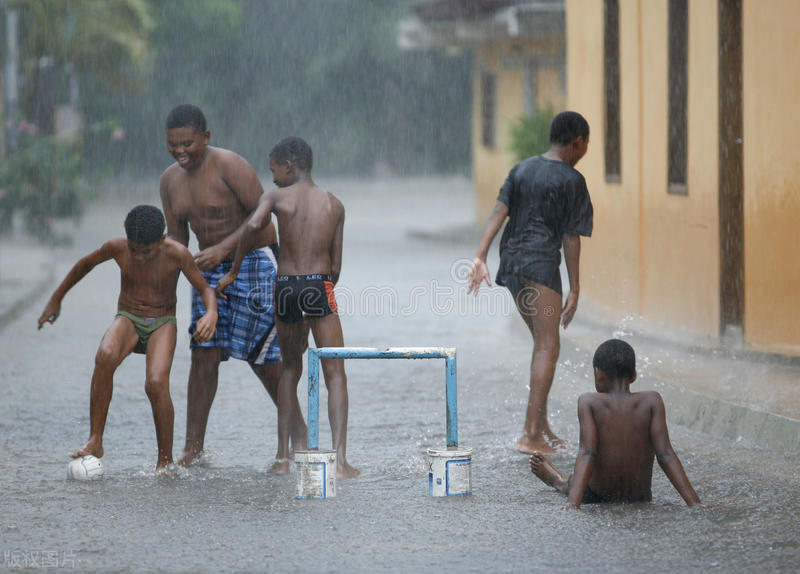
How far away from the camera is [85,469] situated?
7.02 m

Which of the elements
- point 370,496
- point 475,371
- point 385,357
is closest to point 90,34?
point 475,371

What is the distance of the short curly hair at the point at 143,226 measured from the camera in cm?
710

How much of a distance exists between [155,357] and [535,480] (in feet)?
6.51

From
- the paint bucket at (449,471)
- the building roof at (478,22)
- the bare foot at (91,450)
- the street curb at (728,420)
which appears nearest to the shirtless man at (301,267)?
the paint bucket at (449,471)

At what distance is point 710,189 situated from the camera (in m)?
11.4

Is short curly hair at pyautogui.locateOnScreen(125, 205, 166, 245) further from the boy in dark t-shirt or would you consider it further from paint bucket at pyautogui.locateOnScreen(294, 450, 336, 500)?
the boy in dark t-shirt

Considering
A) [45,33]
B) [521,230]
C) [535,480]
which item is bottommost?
[535,480]

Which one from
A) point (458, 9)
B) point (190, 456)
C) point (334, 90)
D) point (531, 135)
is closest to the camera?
point (190, 456)

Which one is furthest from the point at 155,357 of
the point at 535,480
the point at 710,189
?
the point at 710,189

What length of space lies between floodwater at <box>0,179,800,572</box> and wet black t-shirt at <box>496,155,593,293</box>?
0.98 m

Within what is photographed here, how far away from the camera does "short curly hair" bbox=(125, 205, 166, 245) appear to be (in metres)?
7.10

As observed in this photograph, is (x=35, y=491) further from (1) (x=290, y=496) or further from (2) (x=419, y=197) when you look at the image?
(2) (x=419, y=197)

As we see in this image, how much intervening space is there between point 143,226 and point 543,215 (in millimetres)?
2231

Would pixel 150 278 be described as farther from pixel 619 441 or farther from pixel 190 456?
pixel 619 441
